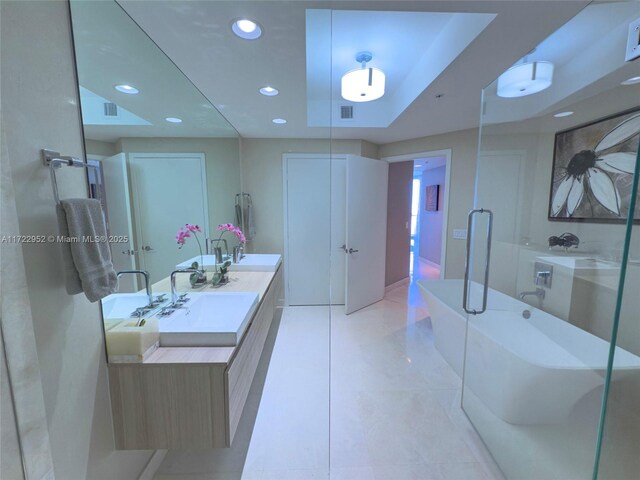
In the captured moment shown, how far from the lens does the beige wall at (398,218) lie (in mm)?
4195

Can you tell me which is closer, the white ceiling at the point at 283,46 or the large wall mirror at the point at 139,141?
the large wall mirror at the point at 139,141

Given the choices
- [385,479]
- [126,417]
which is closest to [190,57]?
[126,417]

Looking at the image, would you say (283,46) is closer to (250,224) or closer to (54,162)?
(54,162)

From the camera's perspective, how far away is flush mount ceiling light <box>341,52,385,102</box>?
1.84 m

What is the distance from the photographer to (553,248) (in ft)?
6.46

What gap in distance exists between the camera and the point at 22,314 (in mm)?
715

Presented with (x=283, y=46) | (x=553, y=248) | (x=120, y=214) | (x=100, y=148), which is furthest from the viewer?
→ (x=553, y=248)

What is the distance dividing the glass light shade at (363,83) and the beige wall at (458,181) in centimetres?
162

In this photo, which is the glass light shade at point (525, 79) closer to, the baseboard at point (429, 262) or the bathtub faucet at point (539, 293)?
the bathtub faucet at point (539, 293)

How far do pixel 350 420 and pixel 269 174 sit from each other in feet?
9.29

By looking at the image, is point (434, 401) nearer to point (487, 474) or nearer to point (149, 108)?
point (487, 474)

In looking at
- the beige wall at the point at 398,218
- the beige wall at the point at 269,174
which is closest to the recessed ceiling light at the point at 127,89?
the beige wall at the point at 269,174

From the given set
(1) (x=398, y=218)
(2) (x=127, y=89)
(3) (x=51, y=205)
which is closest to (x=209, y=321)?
(3) (x=51, y=205)

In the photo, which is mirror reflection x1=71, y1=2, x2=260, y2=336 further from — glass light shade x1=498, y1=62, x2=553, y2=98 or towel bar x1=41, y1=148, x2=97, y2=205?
glass light shade x1=498, y1=62, x2=553, y2=98
